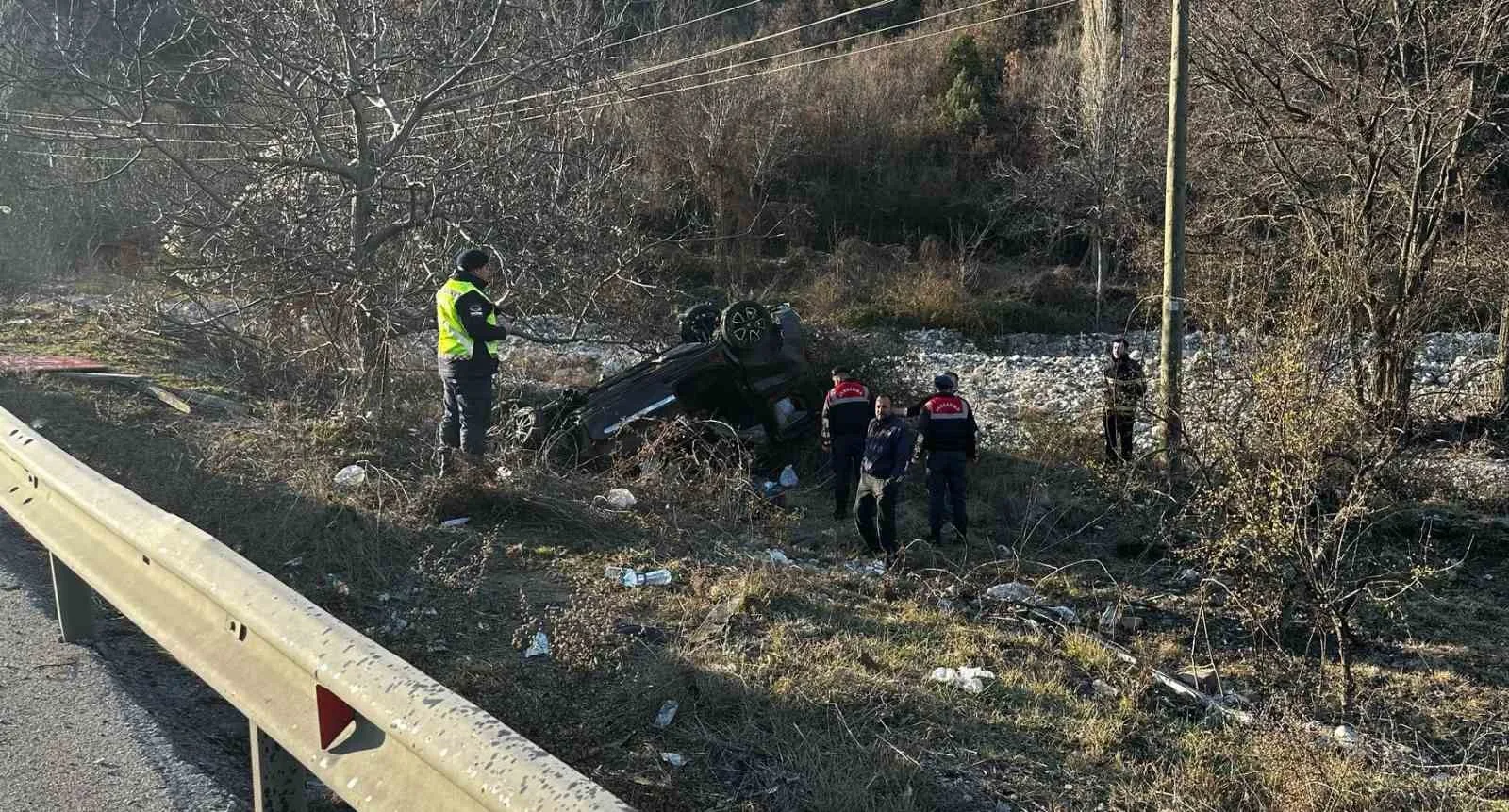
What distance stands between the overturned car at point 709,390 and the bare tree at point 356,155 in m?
1.06

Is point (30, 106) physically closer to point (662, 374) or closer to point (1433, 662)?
point (662, 374)

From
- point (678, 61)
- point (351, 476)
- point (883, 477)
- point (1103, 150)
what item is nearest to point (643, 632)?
point (351, 476)

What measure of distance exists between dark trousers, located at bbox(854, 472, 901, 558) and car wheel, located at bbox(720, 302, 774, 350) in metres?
2.62

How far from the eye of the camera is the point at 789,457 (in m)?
11.2

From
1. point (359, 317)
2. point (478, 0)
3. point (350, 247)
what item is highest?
point (478, 0)

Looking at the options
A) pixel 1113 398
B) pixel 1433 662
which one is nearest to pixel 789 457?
pixel 1113 398

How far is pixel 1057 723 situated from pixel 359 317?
7.05 m

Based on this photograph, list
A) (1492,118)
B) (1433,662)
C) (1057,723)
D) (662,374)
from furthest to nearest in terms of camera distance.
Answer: (1492,118) < (662,374) < (1433,662) < (1057,723)

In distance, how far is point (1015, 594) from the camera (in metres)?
7.05

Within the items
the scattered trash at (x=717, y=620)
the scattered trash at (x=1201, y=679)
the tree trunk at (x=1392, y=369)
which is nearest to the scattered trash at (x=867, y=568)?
the scattered trash at (x=717, y=620)

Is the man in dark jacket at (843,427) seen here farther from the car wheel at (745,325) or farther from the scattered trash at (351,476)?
the scattered trash at (351,476)

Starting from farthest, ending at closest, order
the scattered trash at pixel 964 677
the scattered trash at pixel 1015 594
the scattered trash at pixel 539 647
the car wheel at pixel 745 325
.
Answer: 1. the car wheel at pixel 745 325
2. the scattered trash at pixel 1015 594
3. the scattered trash at pixel 964 677
4. the scattered trash at pixel 539 647

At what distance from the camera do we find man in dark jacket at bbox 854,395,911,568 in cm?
802

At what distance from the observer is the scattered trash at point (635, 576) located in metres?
5.79
